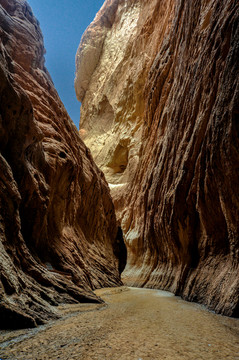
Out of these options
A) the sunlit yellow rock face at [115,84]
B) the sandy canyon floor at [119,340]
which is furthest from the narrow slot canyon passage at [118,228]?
the sunlit yellow rock face at [115,84]

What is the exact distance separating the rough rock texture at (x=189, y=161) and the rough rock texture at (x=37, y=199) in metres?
2.50

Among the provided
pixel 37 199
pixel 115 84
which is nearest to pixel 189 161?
pixel 37 199

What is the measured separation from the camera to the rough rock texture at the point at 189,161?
180 inches

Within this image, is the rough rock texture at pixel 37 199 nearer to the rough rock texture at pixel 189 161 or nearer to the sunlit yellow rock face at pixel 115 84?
the rough rock texture at pixel 189 161

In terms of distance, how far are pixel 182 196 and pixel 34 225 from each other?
4.67 m

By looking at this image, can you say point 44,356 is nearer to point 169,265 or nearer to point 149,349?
point 149,349

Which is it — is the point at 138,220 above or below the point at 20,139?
below

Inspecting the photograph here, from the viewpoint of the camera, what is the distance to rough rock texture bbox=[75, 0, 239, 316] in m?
4.58

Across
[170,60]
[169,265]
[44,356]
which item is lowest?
[169,265]

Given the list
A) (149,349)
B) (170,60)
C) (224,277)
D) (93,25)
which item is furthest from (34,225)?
(93,25)

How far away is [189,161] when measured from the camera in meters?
6.87

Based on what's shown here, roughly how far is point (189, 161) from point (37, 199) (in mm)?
4396

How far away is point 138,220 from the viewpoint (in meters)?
14.5

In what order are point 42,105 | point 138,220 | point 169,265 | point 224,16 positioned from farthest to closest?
point 138,220 → point 169,265 → point 42,105 → point 224,16
